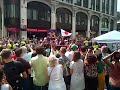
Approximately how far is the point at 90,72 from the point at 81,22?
50.7 meters

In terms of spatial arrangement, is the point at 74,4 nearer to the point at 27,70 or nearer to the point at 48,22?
the point at 48,22

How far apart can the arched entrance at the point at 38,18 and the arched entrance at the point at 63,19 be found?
334 cm

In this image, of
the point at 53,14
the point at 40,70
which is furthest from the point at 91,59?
the point at 53,14

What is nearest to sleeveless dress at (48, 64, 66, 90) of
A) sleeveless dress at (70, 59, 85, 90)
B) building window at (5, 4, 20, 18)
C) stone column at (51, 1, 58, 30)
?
sleeveless dress at (70, 59, 85, 90)

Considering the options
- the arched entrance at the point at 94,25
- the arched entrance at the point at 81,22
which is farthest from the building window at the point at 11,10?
the arched entrance at the point at 94,25

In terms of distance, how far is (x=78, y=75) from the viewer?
7645mm

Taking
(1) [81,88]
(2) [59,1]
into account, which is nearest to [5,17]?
(2) [59,1]

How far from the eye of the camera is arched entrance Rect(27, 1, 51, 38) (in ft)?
135

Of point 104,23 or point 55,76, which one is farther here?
point 104,23

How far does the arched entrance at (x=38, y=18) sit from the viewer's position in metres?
41.2

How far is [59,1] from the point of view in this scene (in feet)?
157

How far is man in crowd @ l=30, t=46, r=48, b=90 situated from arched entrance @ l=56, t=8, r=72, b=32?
134 feet

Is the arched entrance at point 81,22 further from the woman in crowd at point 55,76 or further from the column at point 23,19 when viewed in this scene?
the woman in crowd at point 55,76

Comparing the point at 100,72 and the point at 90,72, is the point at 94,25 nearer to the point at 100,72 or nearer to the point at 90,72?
the point at 100,72
